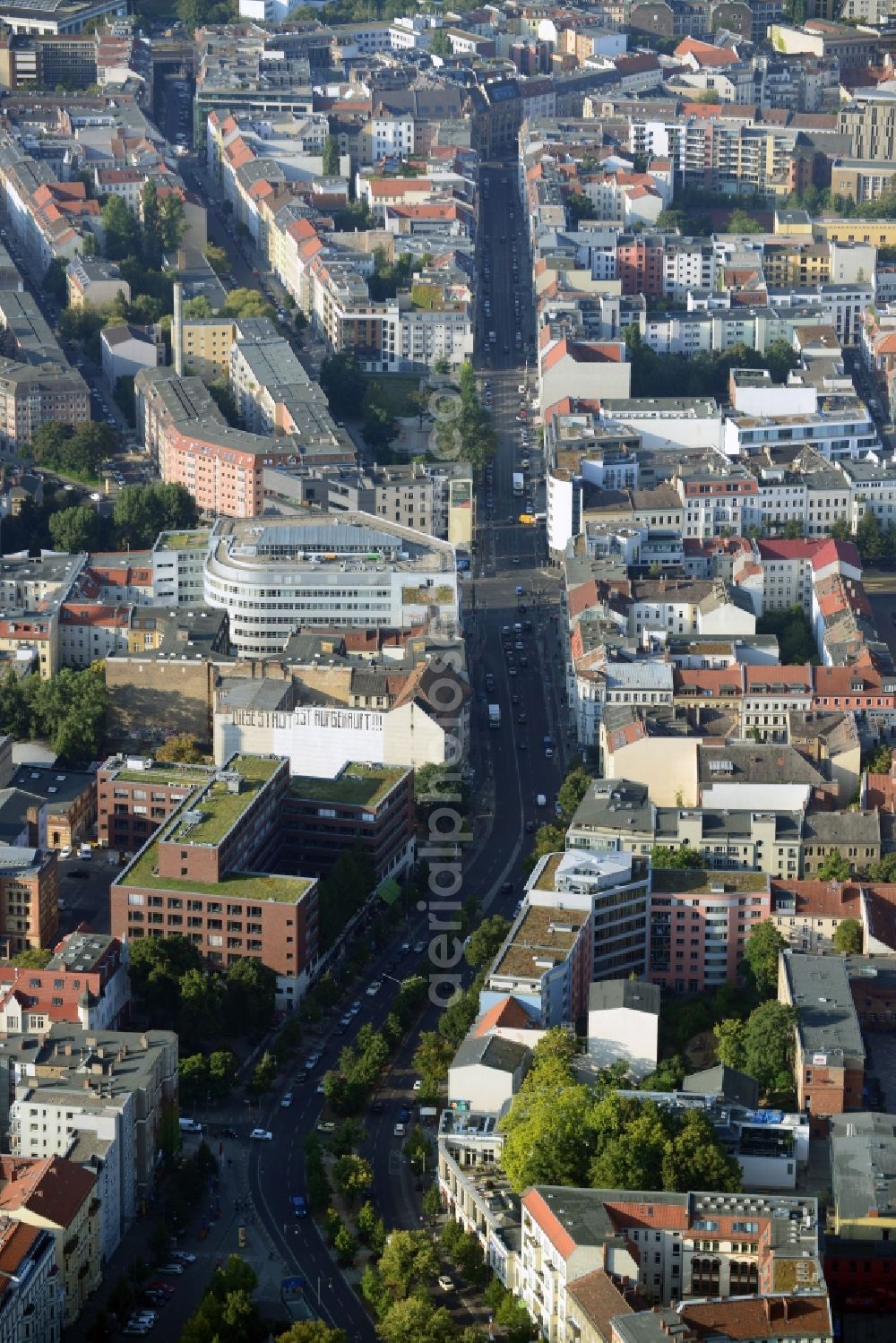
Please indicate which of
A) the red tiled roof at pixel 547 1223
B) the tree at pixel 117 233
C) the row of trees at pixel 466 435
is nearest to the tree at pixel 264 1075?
the red tiled roof at pixel 547 1223


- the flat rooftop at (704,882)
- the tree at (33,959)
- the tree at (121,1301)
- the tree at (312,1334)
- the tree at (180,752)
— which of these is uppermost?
the flat rooftop at (704,882)

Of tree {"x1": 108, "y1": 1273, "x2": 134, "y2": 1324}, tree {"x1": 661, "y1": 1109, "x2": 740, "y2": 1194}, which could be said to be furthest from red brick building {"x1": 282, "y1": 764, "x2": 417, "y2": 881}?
tree {"x1": 108, "y1": 1273, "x2": 134, "y2": 1324}

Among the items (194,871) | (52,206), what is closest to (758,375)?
(52,206)

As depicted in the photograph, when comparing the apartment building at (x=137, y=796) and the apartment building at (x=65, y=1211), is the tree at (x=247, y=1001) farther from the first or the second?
the apartment building at (x=65, y=1211)

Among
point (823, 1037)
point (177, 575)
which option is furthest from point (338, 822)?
point (177, 575)

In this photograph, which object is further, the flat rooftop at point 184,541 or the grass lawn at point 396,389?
the grass lawn at point 396,389

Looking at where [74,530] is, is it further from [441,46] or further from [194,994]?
[441,46]
